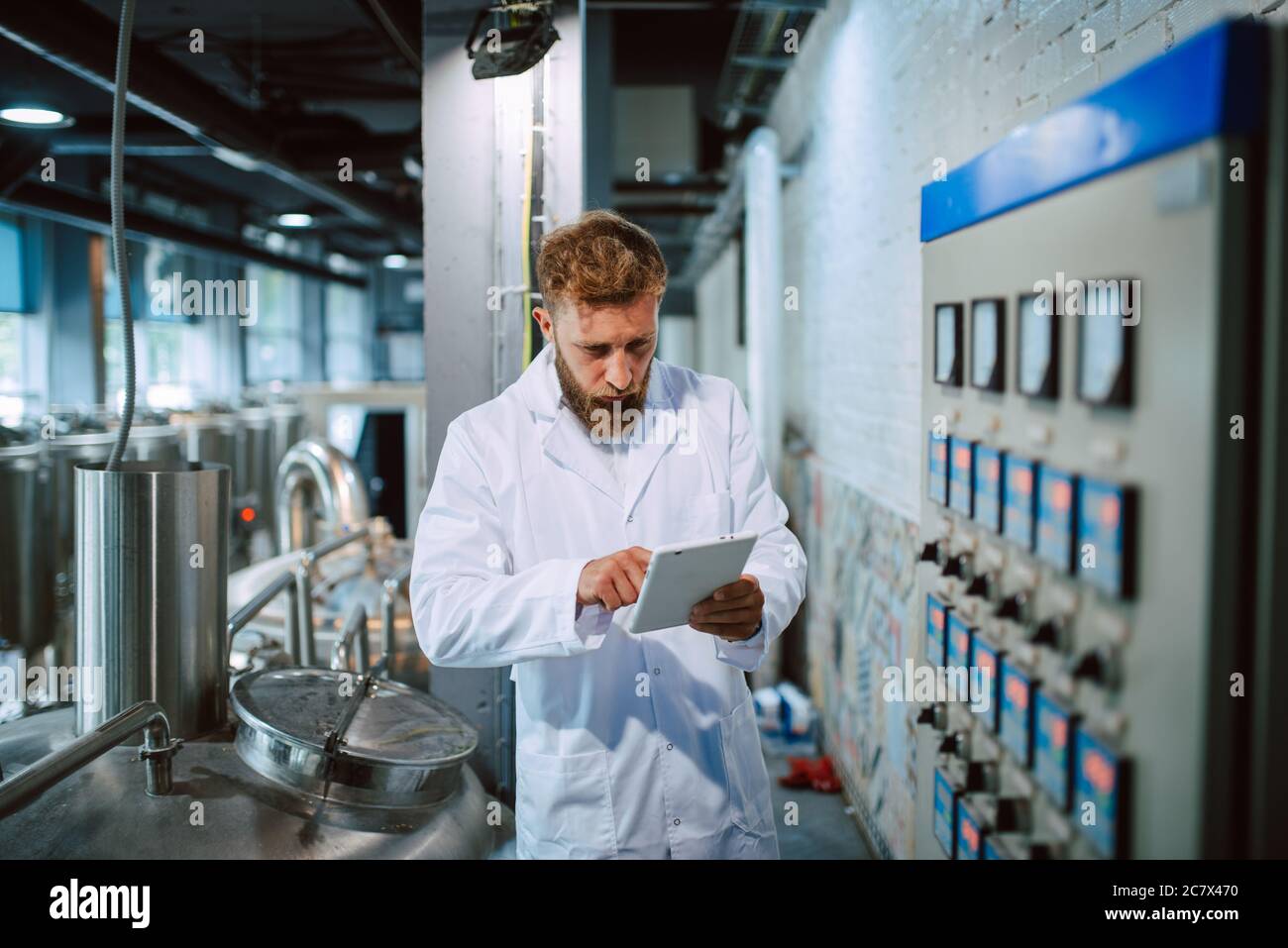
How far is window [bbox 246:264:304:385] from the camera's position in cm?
1218

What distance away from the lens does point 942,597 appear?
4.29ft

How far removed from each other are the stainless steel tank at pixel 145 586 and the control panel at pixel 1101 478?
118cm

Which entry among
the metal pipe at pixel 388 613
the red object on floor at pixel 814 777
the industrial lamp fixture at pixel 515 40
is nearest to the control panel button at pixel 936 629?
the industrial lamp fixture at pixel 515 40

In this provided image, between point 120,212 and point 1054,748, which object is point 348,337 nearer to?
point 120,212

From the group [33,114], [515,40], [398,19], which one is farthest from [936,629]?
[33,114]

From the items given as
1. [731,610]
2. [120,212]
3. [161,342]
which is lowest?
[731,610]

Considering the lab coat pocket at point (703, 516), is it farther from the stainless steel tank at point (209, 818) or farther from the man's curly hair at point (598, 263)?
the stainless steel tank at point (209, 818)

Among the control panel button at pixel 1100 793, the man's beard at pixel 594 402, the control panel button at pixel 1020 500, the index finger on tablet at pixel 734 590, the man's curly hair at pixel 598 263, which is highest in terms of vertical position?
the man's curly hair at pixel 598 263

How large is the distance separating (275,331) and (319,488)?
34.8ft

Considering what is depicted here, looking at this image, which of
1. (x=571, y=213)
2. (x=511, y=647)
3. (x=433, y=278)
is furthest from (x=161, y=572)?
(x=571, y=213)

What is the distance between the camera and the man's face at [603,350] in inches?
53.0

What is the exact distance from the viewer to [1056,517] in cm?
96

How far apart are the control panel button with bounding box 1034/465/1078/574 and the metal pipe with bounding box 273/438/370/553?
2763 millimetres

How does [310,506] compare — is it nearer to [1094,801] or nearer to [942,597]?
[942,597]
